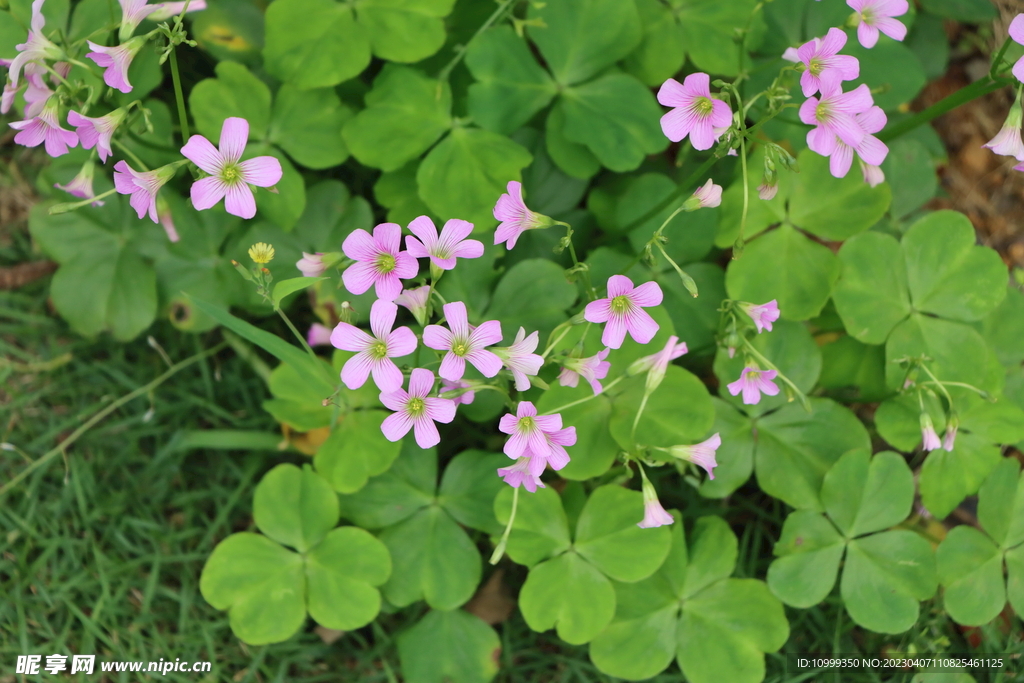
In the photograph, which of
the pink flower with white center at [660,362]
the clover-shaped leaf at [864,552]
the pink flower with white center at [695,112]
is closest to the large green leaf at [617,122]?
the pink flower with white center at [695,112]

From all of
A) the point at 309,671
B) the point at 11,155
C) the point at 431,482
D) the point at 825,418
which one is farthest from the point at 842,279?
the point at 11,155

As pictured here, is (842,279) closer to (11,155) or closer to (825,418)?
(825,418)

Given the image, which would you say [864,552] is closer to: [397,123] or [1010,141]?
[1010,141]

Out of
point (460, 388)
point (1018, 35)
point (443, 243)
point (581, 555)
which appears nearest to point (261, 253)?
point (443, 243)

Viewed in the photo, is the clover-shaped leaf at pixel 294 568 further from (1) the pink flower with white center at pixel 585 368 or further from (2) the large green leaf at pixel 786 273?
(2) the large green leaf at pixel 786 273

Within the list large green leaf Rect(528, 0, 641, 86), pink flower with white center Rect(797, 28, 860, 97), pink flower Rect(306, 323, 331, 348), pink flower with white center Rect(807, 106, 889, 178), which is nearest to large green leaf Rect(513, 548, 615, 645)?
pink flower Rect(306, 323, 331, 348)

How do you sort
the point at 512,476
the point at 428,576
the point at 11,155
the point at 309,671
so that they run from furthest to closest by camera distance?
the point at 11,155, the point at 309,671, the point at 428,576, the point at 512,476

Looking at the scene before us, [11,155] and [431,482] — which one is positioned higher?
[11,155]

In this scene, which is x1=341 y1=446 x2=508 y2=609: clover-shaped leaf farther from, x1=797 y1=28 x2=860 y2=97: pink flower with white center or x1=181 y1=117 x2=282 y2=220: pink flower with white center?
x1=797 y1=28 x2=860 y2=97: pink flower with white center
